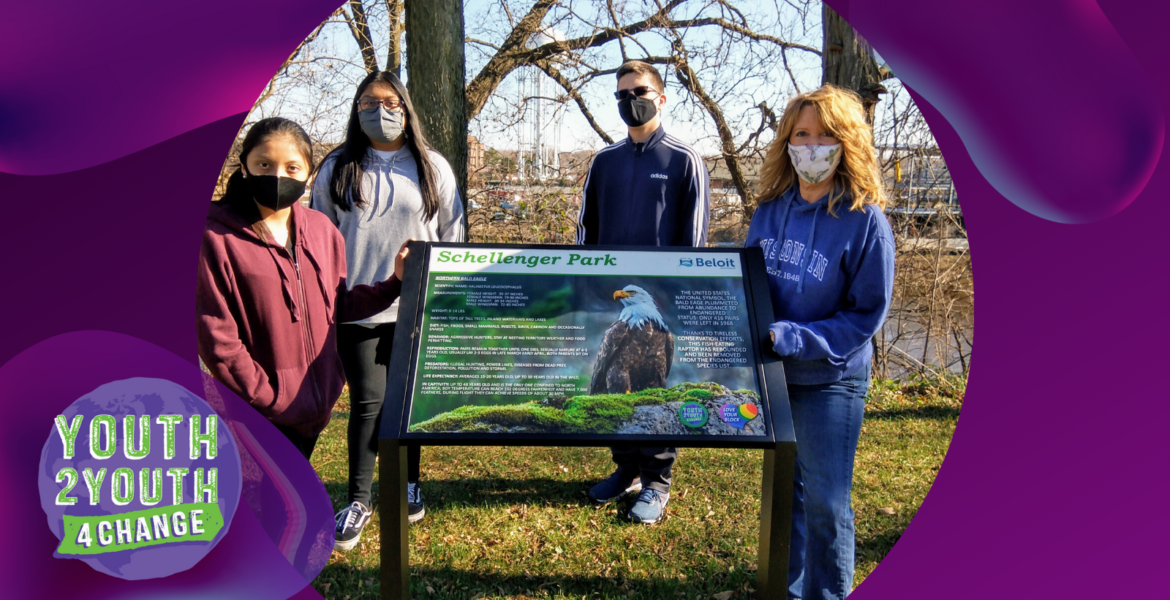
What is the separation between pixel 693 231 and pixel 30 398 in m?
2.78

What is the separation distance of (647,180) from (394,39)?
12.9ft

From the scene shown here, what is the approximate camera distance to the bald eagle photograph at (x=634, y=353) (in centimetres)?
238

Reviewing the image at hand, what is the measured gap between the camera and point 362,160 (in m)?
3.28

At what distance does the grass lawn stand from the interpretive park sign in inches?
45.1

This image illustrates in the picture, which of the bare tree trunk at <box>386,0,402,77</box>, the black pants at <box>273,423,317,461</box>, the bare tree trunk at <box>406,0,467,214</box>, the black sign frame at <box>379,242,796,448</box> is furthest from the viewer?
the bare tree trunk at <box>386,0,402,77</box>

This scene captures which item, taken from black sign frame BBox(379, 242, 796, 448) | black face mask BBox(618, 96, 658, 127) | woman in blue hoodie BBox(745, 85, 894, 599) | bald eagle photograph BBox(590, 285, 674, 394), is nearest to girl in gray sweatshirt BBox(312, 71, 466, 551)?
black sign frame BBox(379, 242, 796, 448)

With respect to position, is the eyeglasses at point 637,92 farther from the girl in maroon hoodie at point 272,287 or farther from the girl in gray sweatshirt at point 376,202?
the girl in maroon hoodie at point 272,287

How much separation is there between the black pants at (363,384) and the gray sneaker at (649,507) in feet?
4.80

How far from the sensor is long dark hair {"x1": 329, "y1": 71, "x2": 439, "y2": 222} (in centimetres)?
321

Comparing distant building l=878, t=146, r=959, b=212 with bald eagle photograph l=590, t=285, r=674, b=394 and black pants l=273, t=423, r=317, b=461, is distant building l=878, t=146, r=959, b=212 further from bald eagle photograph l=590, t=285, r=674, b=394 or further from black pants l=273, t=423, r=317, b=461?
black pants l=273, t=423, r=317, b=461

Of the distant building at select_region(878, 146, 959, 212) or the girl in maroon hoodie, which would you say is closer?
the girl in maroon hoodie

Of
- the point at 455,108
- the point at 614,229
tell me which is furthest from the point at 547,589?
the point at 455,108

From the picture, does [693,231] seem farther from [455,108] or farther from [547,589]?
[455,108]

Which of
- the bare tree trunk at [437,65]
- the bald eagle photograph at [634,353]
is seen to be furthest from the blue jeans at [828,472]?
the bare tree trunk at [437,65]
